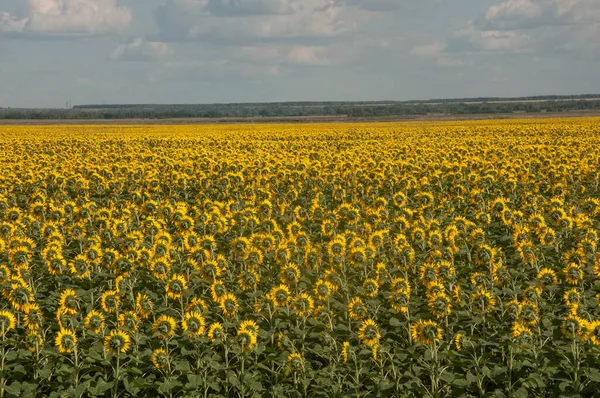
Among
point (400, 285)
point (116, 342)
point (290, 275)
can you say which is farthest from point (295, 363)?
point (290, 275)

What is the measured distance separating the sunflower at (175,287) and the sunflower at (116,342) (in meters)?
1.09

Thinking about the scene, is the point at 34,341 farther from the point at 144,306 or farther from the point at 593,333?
the point at 593,333

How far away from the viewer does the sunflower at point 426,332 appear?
653 cm

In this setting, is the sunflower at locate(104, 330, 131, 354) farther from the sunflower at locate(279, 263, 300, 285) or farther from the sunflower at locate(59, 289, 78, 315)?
the sunflower at locate(279, 263, 300, 285)

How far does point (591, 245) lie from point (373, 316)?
→ 3.48 metres

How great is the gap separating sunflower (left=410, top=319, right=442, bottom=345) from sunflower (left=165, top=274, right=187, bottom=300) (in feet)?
9.10

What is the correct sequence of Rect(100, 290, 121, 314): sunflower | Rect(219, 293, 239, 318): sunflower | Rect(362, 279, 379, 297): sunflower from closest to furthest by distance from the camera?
Rect(100, 290, 121, 314): sunflower → Rect(219, 293, 239, 318): sunflower → Rect(362, 279, 379, 297): sunflower

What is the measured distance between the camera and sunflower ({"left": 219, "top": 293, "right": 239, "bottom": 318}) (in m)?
7.40

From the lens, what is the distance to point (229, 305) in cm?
739

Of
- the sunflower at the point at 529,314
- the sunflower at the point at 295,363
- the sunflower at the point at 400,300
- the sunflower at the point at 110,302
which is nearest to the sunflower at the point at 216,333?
the sunflower at the point at 295,363

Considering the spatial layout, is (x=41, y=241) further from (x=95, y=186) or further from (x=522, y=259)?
(x=522, y=259)

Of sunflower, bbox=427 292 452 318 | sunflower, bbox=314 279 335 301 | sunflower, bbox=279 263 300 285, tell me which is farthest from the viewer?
sunflower, bbox=279 263 300 285

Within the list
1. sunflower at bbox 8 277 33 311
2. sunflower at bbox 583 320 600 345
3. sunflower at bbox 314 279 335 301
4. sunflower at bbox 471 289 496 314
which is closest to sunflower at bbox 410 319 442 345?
sunflower at bbox 471 289 496 314

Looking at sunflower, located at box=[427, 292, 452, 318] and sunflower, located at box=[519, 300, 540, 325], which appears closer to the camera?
sunflower, located at box=[519, 300, 540, 325]
